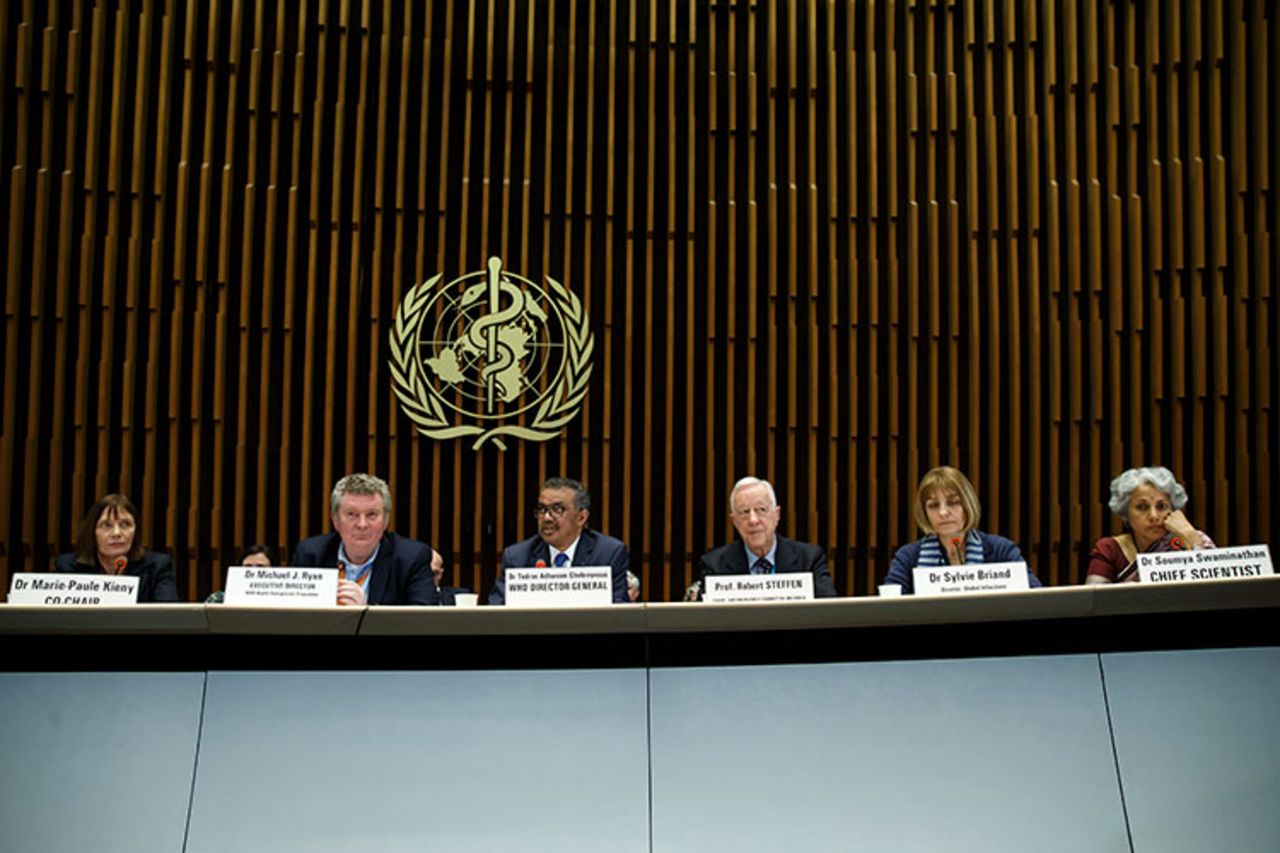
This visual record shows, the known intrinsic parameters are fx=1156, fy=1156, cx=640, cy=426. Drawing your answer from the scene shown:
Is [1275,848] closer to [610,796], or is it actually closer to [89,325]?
[610,796]

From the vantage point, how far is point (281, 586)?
8.49ft

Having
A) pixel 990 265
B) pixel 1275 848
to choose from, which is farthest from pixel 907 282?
pixel 1275 848

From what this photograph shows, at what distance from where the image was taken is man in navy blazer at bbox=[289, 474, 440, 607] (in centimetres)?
332

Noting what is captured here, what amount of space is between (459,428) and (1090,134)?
125 inches

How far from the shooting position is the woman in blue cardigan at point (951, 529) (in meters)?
3.53

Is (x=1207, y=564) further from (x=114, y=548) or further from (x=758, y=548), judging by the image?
(x=114, y=548)

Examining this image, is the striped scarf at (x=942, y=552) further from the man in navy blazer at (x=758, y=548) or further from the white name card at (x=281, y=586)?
the white name card at (x=281, y=586)

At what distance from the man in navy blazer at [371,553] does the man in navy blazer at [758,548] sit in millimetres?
904

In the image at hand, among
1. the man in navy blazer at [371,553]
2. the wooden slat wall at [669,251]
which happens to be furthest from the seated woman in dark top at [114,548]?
the wooden slat wall at [669,251]

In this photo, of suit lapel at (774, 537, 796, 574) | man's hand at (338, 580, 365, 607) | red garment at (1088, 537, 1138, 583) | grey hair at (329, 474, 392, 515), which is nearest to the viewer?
man's hand at (338, 580, 365, 607)

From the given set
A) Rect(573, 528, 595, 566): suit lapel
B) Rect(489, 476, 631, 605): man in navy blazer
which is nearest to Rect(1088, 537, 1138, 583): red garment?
Rect(489, 476, 631, 605): man in navy blazer

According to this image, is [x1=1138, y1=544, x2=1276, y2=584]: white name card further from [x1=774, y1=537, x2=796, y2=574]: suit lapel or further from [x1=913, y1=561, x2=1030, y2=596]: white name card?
[x1=774, y1=537, x2=796, y2=574]: suit lapel

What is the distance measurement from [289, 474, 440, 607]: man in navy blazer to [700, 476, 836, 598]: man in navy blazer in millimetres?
904

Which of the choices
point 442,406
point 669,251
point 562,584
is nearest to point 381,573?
point 562,584
